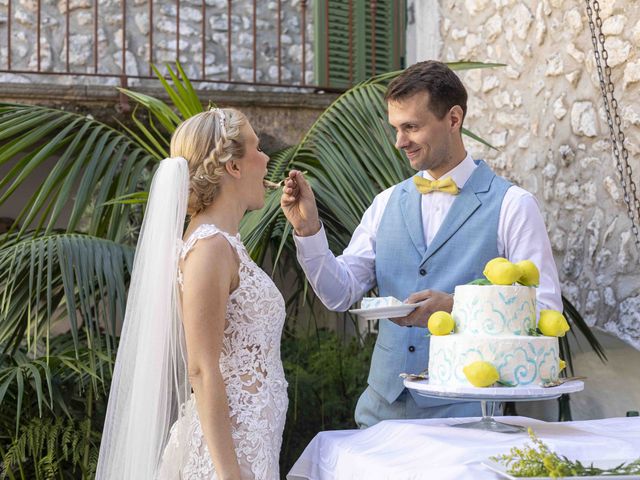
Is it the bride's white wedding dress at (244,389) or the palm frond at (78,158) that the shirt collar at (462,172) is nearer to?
the bride's white wedding dress at (244,389)

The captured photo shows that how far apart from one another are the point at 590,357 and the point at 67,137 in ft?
8.78

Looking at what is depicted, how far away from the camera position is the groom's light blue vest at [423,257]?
293cm

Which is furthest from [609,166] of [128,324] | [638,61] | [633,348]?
[128,324]

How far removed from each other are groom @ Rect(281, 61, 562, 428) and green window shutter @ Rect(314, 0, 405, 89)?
413cm

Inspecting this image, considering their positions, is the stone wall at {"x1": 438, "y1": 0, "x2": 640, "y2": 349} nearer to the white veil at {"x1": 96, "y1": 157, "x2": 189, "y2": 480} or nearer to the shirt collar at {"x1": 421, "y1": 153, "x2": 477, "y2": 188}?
the shirt collar at {"x1": 421, "y1": 153, "x2": 477, "y2": 188}

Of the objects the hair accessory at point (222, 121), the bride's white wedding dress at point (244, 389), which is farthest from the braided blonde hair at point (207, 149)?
the bride's white wedding dress at point (244, 389)

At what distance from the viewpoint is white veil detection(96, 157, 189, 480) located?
254 centimetres

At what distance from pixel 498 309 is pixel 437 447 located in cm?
36

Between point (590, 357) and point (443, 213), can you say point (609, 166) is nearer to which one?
point (590, 357)

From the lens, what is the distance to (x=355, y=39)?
23.8 ft

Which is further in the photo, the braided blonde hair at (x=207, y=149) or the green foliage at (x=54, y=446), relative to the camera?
the green foliage at (x=54, y=446)

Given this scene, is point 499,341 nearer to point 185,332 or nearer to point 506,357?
point 506,357

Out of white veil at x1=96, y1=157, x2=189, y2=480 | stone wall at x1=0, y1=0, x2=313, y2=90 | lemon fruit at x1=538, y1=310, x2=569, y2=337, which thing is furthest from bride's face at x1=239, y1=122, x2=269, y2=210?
stone wall at x1=0, y1=0, x2=313, y2=90

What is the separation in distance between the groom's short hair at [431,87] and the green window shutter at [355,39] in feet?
13.5
